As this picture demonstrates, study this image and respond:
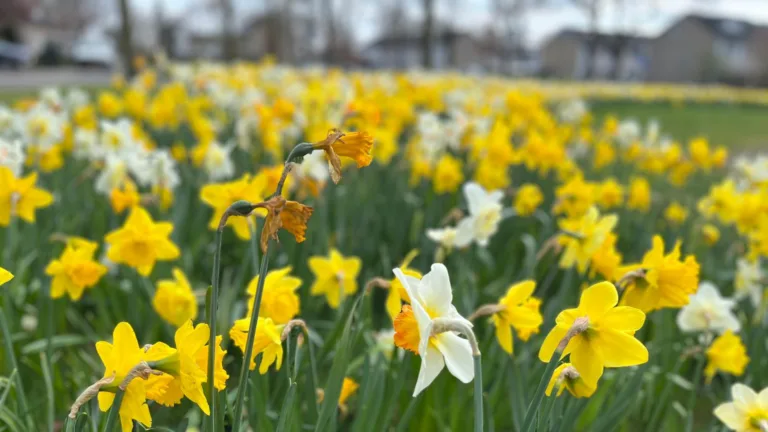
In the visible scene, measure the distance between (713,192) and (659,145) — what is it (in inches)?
87.2

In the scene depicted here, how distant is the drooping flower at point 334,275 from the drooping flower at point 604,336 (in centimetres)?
81

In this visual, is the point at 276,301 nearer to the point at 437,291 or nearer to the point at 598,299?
the point at 437,291

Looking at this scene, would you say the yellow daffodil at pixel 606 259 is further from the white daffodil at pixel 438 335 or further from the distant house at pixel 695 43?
the distant house at pixel 695 43

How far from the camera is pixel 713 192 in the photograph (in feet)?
8.32

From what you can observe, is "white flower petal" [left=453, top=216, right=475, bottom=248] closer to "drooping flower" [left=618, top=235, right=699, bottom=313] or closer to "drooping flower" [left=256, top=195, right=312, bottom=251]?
"drooping flower" [left=618, top=235, right=699, bottom=313]

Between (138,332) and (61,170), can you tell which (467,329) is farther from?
(61,170)

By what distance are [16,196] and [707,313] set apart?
1735 millimetres

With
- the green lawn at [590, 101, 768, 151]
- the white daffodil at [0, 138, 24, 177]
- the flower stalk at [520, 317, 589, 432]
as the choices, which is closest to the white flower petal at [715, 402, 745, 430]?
the flower stalk at [520, 317, 589, 432]

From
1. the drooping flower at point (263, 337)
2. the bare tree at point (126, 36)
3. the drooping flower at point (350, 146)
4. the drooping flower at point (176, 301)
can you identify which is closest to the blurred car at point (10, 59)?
the bare tree at point (126, 36)

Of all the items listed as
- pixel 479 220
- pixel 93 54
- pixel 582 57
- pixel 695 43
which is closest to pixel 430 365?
pixel 479 220

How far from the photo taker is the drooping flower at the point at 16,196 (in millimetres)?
1597

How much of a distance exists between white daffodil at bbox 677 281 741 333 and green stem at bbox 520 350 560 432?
1.04 m

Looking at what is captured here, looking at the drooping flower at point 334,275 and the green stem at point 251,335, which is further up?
the green stem at point 251,335

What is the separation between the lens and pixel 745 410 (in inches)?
47.4
